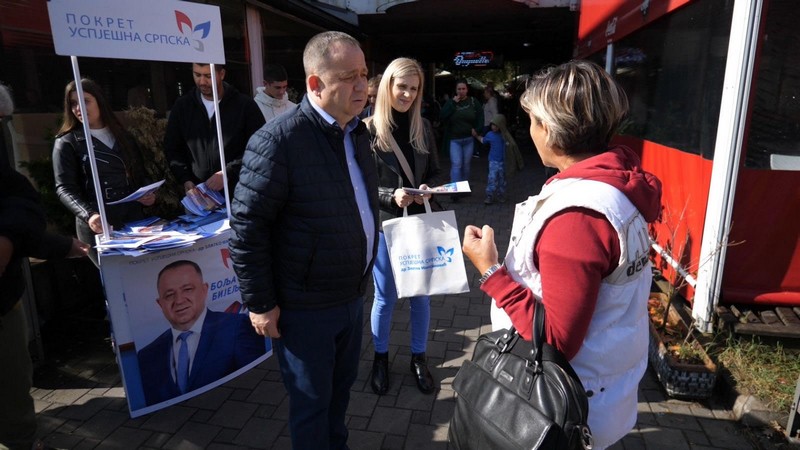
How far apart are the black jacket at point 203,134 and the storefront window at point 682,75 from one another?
10.8ft

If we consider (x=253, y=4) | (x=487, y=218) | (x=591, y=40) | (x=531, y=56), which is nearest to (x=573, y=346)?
(x=487, y=218)

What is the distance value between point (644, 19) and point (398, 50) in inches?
550

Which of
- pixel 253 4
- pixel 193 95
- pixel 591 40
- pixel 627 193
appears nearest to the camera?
pixel 627 193

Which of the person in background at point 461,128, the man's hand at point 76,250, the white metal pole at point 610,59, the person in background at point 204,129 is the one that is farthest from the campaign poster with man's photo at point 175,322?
the white metal pole at point 610,59

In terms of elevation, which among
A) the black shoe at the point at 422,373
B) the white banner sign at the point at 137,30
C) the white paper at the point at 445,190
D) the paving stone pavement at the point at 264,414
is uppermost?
the white banner sign at the point at 137,30

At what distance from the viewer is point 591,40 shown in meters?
8.52

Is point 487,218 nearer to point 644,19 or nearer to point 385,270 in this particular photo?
point 644,19

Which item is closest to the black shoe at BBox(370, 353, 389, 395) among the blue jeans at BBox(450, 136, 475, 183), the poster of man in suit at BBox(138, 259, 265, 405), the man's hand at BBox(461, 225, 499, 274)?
the poster of man in suit at BBox(138, 259, 265, 405)

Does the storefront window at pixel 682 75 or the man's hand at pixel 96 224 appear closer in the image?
the man's hand at pixel 96 224

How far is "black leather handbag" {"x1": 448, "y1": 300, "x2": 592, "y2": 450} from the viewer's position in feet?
4.07

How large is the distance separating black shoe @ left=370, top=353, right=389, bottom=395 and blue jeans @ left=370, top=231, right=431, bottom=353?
0.05m

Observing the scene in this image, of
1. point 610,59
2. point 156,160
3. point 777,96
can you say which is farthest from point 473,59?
point 777,96

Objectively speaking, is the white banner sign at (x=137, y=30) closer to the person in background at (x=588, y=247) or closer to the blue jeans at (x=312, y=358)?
the blue jeans at (x=312, y=358)

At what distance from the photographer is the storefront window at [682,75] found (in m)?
3.55
